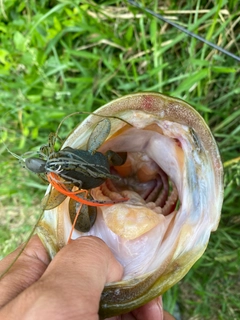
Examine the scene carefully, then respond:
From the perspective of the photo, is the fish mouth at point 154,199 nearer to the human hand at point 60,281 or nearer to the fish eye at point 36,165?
the human hand at point 60,281

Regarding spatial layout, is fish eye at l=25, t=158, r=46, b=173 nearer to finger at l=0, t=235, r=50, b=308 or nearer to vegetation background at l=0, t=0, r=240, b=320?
finger at l=0, t=235, r=50, b=308

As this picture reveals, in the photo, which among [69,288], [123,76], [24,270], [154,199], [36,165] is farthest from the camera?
[123,76]

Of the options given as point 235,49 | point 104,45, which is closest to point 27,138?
point 104,45

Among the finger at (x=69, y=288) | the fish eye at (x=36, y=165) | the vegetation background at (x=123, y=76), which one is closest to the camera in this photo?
the finger at (x=69, y=288)

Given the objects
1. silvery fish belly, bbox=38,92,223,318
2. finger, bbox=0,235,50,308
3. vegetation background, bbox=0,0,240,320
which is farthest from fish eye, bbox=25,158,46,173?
vegetation background, bbox=0,0,240,320

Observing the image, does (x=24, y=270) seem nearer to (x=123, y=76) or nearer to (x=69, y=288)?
Answer: (x=69, y=288)

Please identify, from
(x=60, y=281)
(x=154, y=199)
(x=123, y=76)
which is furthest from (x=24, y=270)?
(x=123, y=76)

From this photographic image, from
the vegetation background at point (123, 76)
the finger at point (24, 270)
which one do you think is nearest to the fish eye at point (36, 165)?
the finger at point (24, 270)
